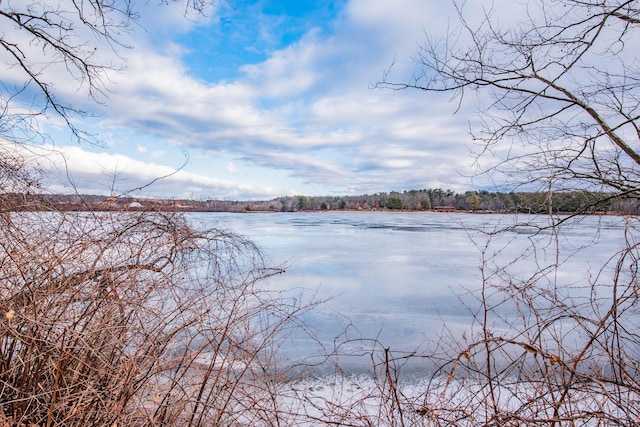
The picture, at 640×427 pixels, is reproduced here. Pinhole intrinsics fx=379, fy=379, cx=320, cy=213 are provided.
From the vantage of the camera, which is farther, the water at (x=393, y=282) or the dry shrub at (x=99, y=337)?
the water at (x=393, y=282)

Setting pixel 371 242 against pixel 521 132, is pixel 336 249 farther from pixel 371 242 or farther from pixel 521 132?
pixel 521 132

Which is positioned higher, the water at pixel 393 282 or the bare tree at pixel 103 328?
the bare tree at pixel 103 328

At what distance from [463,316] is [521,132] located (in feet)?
11.6

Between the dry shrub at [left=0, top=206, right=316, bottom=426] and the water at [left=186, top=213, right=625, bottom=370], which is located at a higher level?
the dry shrub at [left=0, top=206, right=316, bottom=426]

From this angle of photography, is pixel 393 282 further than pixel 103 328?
Yes

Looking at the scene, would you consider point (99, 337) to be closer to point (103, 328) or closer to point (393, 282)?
point (103, 328)

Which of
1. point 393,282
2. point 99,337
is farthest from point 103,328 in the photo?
point 393,282

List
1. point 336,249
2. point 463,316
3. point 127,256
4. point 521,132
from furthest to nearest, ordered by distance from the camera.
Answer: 1. point 336,249
2. point 463,316
3. point 521,132
4. point 127,256

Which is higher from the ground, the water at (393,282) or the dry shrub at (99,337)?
the dry shrub at (99,337)

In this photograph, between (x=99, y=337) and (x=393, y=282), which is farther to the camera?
(x=393, y=282)

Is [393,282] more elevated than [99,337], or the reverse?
[99,337]

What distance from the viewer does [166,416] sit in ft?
8.93

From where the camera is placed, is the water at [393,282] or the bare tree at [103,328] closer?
the bare tree at [103,328]

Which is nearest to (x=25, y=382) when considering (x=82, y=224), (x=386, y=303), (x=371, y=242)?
(x=82, y=224)
